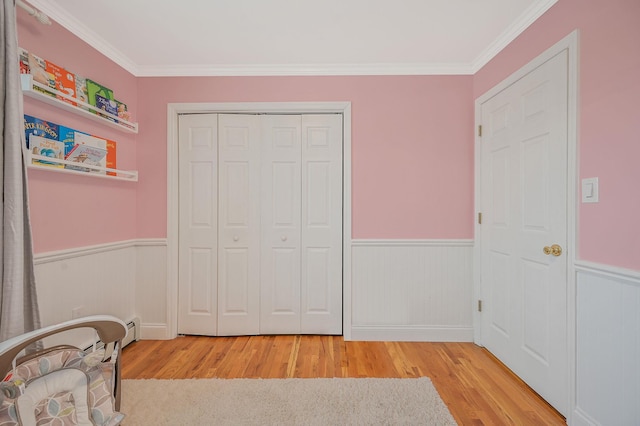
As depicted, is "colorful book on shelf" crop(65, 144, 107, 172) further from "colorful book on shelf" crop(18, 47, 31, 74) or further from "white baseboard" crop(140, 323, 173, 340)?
"white baseboard" crop(140, 323, 173, 340)

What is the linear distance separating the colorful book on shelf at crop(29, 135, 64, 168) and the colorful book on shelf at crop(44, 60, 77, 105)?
1.00 ft

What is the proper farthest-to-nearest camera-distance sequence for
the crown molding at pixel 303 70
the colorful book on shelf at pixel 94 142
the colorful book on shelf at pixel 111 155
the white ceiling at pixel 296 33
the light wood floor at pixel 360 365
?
the crown molding at pixel 303 70, the colorful book on shelf at pixel 111 155, the colorful book on shelf at pixel 94 142, the white ceiling at pixel 296 33, the light wood floor at pixel 360 365

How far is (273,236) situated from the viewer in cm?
276

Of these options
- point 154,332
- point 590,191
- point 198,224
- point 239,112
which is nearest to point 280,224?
point 198,224

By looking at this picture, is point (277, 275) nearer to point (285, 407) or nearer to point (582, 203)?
point (285, 407)

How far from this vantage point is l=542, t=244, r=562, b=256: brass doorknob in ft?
5.66

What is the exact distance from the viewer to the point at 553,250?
1757 millimetres


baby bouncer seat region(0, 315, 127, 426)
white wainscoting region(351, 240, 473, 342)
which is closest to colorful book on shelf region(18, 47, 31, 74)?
baby bouncer seat region(0, 315, 127, 426)

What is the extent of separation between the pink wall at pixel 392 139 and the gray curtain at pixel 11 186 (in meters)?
1.20

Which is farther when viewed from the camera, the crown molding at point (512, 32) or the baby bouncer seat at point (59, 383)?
the crown molding at point (512, 32)

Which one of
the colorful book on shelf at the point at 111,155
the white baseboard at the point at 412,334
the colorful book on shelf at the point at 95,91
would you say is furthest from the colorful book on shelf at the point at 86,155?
the white baseboard at the point at 412,334

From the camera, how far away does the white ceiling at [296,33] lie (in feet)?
6.22

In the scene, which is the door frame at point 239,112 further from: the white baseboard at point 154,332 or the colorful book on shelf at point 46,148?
the colorful book on shelf at point 46,148

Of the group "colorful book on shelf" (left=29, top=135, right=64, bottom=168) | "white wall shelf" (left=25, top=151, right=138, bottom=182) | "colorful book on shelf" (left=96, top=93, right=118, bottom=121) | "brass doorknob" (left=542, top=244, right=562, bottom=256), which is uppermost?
"colorful book on shelf" (left=96, top=93, right=118, bottom=121)
